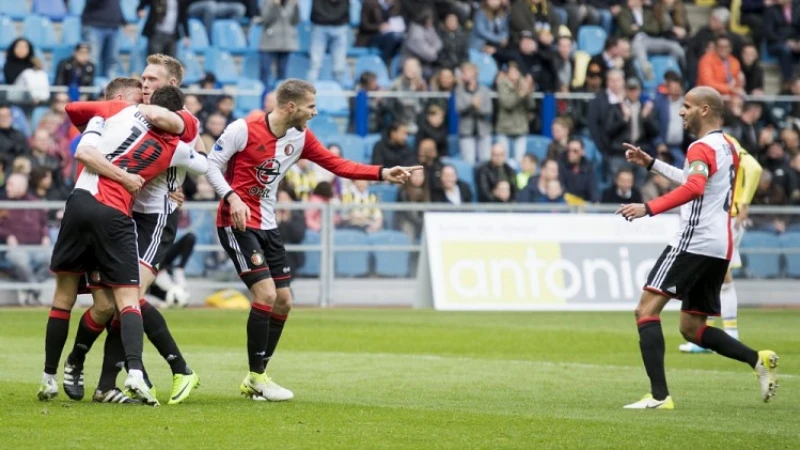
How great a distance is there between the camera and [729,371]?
12570 millimetres

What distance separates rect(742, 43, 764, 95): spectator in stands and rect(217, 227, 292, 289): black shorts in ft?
57.5

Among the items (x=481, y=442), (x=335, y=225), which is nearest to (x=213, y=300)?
(x=335, y=225)

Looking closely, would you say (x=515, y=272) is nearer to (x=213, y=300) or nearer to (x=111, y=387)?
(x=213, y=300)

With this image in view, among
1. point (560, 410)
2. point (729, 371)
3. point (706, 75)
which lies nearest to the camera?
point (560, 410)

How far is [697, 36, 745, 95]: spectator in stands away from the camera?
25125 mm

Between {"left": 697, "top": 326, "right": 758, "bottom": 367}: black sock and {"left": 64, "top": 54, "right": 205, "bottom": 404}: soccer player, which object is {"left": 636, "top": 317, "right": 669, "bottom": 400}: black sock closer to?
{"left": 697, "top": 326, "right": 758, "bottom": 367}: black sock

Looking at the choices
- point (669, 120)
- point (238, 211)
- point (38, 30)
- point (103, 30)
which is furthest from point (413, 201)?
point (238, 211)

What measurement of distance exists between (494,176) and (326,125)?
3006 mm

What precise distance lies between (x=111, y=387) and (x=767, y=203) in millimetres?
15541

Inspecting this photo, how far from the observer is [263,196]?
32.5 ft

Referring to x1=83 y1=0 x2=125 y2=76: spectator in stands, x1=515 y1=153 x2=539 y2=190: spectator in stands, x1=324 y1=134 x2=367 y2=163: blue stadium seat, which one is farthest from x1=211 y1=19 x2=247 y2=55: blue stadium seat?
x1=515 y1=153 x2=539 y2=190: spectator in stands

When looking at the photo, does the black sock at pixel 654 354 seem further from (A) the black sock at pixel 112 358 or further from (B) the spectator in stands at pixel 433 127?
(B) the spectator in stands at pixel 433 127

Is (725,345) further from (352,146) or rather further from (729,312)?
(352,146)

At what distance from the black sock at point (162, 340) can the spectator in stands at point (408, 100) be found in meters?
13.6
